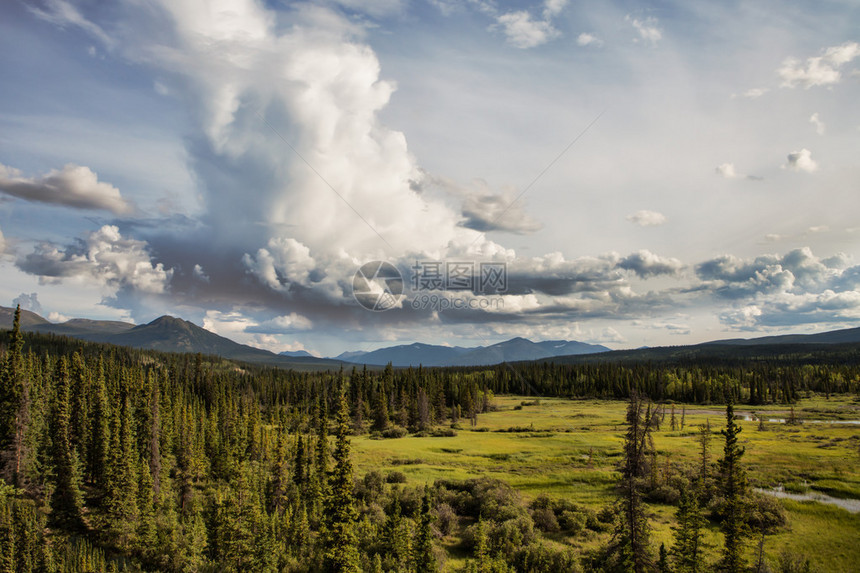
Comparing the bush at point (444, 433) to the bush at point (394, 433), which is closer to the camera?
the bush at point (444, 433)

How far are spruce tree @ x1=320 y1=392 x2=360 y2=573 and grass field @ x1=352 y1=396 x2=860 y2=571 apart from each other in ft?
29.6

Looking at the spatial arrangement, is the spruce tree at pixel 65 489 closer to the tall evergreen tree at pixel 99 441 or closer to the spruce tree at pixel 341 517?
the tall evergreen tree at pixel 99 441

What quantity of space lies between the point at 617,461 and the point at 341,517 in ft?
123

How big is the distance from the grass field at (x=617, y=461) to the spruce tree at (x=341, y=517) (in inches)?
356

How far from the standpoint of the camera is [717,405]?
162000 mm

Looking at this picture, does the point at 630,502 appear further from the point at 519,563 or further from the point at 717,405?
the point at 717,405

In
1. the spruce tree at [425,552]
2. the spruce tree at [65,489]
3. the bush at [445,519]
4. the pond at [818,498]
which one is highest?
the spruce tree at [425,552]

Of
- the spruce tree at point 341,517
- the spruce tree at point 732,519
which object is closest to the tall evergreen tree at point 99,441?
the spruce tree at point 341,517

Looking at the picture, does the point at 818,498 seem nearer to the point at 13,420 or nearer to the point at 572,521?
the point at 572,521

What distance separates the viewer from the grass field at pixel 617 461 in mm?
40844

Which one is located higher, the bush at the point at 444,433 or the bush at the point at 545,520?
the bush at the point at 545,520

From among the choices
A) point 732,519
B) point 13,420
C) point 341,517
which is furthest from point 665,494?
point 13,420

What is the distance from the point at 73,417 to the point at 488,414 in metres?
111

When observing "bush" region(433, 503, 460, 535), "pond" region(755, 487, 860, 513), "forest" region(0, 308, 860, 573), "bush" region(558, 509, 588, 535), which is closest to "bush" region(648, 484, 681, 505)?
"forest" region(0, 308, 860, 573)
